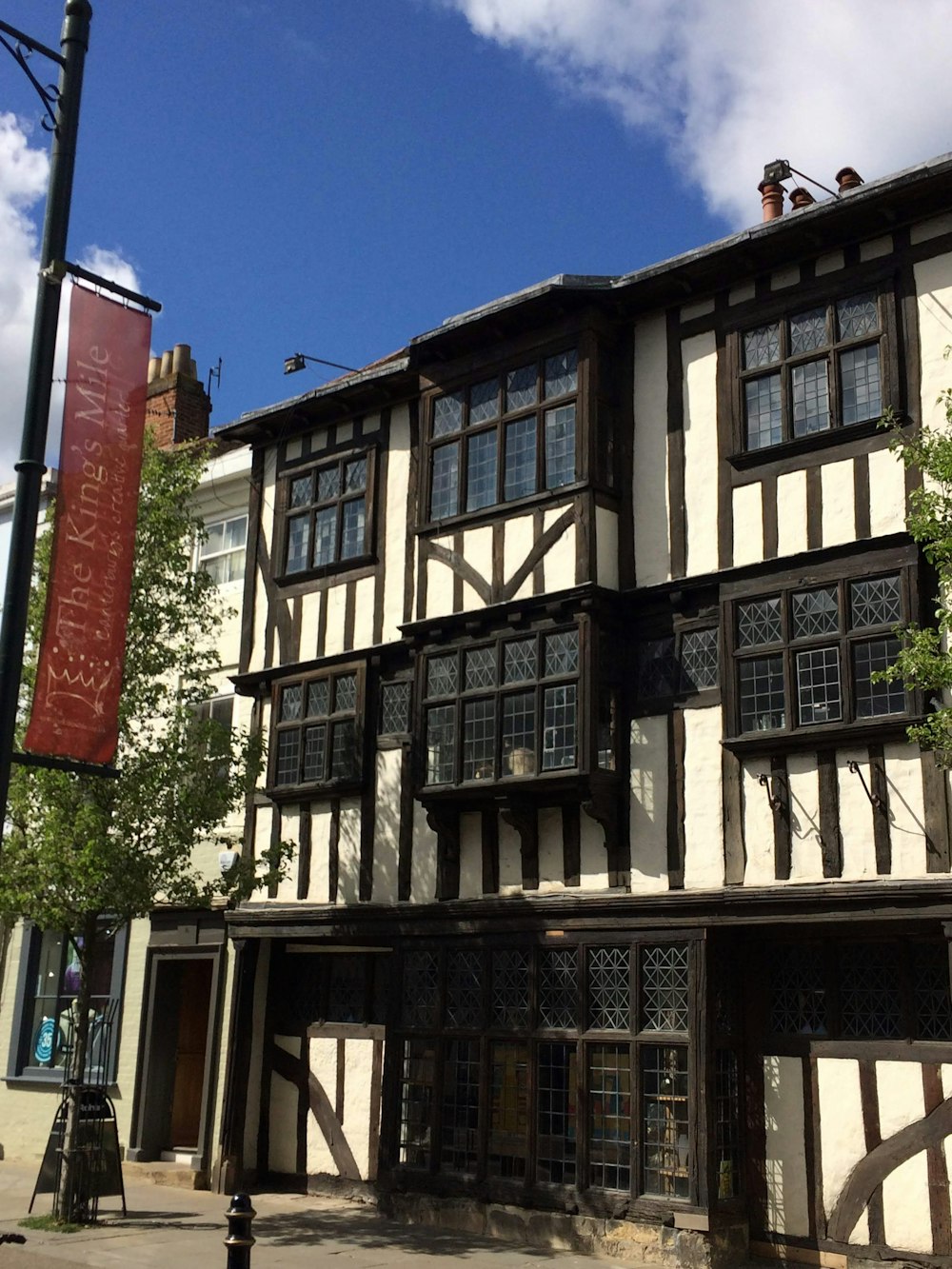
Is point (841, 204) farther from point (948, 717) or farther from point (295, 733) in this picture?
point (295, 733)

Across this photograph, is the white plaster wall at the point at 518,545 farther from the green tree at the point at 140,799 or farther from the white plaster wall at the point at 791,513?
the green tree at the point at 140,799

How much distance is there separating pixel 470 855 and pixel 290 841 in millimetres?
2451

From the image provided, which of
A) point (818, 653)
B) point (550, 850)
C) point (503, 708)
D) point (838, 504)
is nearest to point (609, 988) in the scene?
Result: point (550, 850)

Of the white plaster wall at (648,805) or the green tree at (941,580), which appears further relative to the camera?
the white plaster wall at (648,805)

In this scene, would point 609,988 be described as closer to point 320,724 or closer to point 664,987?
point 664,987

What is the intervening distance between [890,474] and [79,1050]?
9.02m

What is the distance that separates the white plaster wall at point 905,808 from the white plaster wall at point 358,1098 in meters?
6.38

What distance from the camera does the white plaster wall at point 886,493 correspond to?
1089 centimetres

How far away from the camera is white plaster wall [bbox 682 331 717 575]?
1218 cm

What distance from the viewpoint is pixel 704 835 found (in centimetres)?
1152

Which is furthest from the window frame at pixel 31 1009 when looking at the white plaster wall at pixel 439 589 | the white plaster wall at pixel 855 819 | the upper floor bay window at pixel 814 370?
the upper floor bay window at pixel 814 370

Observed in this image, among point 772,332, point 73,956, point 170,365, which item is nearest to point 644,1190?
point 772,332

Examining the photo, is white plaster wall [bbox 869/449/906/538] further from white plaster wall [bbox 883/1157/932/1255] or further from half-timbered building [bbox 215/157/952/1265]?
white plaster wall [bbox 883/1157/932/1255]

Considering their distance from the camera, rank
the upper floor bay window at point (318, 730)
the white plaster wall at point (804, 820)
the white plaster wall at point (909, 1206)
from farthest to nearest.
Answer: the upper floor bay window at point (318, 730)
the white plaster wall at point (804, 820)
the white plaster wall at point (909, 1206)
